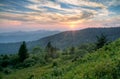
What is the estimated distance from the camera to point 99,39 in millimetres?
70375

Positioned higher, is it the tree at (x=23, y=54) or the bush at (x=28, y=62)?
the tree at (x=23, y=54)

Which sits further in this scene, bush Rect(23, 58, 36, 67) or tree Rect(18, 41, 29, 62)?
tree Rect(18, 41, 29, 62)

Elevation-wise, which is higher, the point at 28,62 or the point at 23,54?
the point at 23,54

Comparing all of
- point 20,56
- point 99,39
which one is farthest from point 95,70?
point 20,56

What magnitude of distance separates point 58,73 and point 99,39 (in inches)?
2018

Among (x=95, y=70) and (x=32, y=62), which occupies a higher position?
(x=95, y=70)

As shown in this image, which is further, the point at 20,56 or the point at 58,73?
the point at 20,56

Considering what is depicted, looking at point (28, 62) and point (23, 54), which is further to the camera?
point (23, 54)

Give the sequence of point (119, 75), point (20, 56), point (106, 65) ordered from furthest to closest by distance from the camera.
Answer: point (20, 56) < point (106, 65) < point (119, 75)

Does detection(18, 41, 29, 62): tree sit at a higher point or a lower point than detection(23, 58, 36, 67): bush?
higher

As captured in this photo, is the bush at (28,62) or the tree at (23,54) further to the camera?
the tree at (23,54)

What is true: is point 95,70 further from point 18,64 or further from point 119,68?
point 18,64

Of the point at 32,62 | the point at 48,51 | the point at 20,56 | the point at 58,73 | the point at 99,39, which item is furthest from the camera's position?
the point at 48,51

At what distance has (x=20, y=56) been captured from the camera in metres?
103
